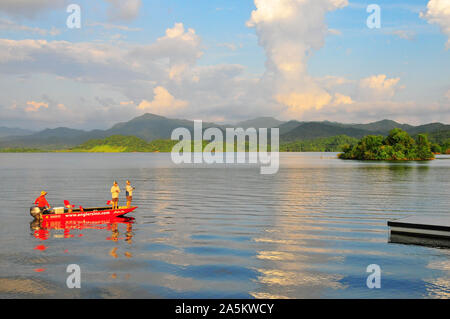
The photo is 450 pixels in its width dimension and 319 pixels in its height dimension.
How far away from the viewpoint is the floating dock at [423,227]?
28234 mm

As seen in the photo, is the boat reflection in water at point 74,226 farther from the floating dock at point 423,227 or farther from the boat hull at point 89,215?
the floating dock at point 423,227

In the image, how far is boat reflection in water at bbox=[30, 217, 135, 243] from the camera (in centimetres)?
3159

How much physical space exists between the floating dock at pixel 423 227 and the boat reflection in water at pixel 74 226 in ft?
69.5

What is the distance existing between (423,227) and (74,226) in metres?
29.8

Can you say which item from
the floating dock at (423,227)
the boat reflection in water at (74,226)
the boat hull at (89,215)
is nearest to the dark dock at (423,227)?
the floating dock at (423,227)

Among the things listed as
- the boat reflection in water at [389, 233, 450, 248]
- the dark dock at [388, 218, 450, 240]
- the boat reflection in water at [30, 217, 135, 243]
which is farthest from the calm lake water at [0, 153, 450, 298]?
the dark dock at [388, 218, 450, 240]

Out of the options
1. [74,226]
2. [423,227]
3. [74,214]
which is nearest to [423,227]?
[423,227]

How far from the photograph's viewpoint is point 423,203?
169ft

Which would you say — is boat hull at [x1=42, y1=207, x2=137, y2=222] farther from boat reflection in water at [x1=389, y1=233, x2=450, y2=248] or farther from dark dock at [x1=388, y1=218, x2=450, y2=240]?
dark dock at [x1=388, y1=218, x2=450, y2=240]

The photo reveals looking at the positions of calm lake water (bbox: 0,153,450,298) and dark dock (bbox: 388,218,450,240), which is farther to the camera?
dark dock (bbox: 388,218,450,240)

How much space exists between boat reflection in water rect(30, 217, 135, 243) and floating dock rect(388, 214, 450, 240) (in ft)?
69.5

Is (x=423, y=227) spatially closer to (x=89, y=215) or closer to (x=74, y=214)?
(x=89, y=215)

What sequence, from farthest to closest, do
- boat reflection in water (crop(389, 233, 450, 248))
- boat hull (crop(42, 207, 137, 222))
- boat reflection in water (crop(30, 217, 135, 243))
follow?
boat hull (crop(42, 207, 137, 222)) → boat reflection in water (crop(30, 217, 135, 243)) → boat reflection in water (crop(389, 233, 450, 248))

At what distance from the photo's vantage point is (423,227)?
94.9 feet
